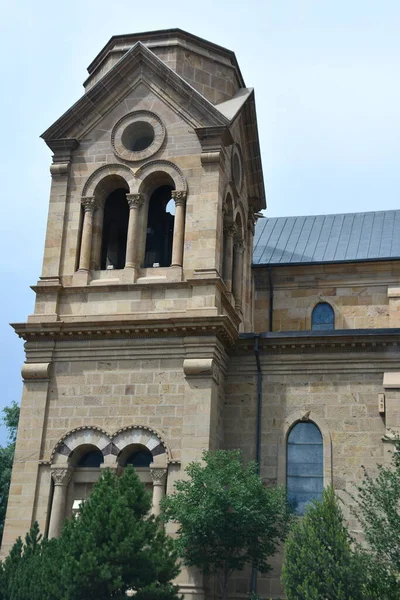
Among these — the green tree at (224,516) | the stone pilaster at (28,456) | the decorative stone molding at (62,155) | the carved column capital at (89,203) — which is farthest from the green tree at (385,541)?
the decorative stone molding at (62,155)

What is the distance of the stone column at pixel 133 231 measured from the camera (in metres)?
28.3

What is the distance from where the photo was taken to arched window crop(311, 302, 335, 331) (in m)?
33.7

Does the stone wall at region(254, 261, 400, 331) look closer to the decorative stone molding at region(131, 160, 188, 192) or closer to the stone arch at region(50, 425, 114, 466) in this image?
the decorative stone molding at region(131, 160, 188, 192)

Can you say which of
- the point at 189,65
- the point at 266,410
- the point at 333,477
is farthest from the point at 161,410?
the point at 189,65

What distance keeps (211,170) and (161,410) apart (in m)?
7.81

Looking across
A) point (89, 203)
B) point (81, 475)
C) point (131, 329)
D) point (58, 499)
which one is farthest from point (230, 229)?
point (58, 499)

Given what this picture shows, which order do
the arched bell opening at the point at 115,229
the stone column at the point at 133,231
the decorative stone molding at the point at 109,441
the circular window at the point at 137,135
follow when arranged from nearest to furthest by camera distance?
the decorative stone molding at the point at 109,441
the stone column at the point at 133,231
the circular window at the point at 137,135
the arched bell opening at the point at 115,229

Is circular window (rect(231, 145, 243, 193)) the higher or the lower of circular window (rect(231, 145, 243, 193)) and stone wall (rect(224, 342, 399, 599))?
the higher

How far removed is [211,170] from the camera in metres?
28.5

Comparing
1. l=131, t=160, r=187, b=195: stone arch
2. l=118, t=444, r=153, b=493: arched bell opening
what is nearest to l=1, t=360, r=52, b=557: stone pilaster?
l=118, t=444, r=153, b=493: arched bell opening

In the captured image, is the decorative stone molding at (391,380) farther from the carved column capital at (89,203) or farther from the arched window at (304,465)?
the carved column capital at (89,203)

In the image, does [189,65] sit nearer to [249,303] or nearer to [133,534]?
[249,303]

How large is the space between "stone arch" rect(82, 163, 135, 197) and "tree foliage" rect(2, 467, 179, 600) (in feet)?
36.2

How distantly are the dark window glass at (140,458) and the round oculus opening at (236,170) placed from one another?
10.5m
